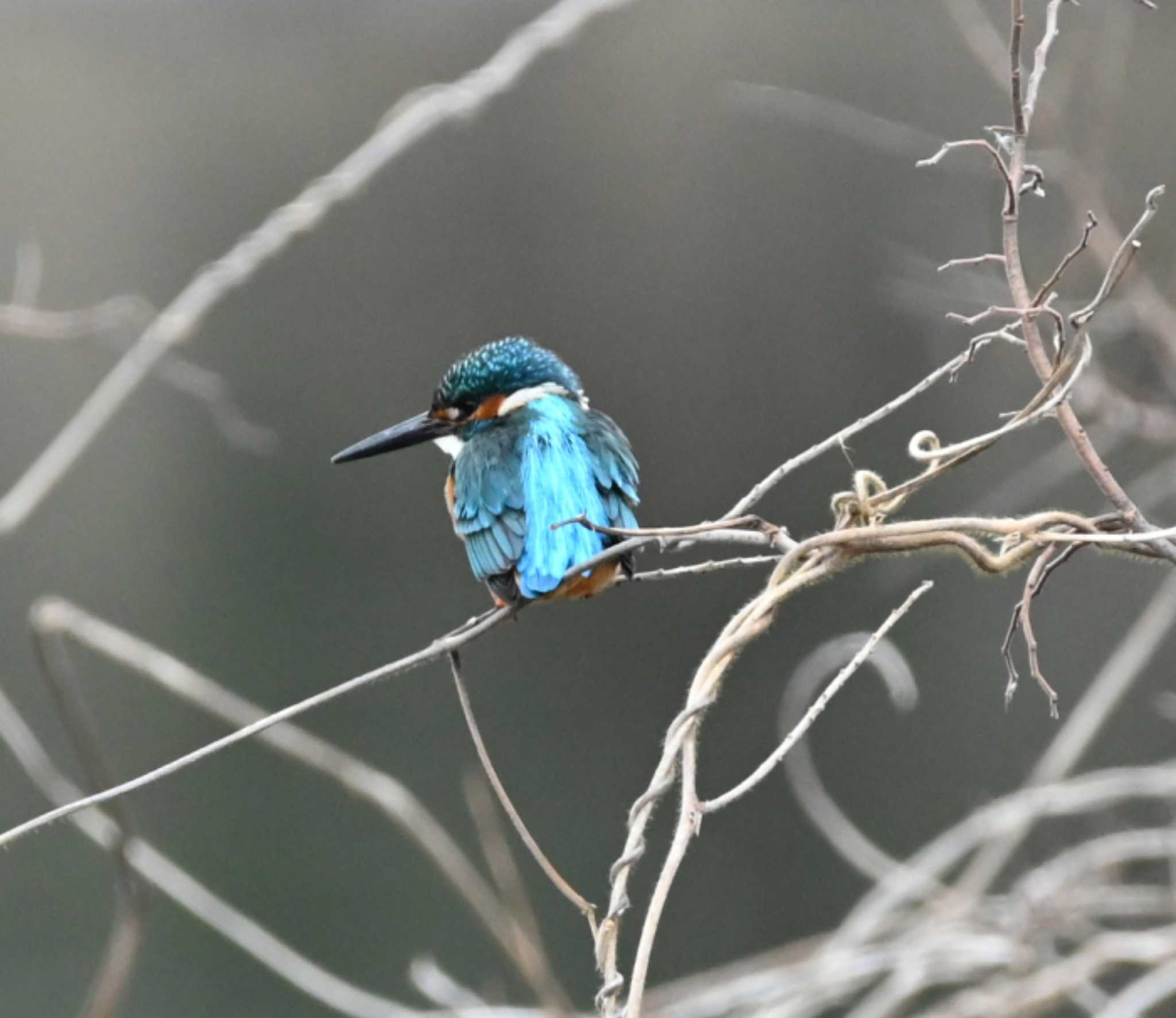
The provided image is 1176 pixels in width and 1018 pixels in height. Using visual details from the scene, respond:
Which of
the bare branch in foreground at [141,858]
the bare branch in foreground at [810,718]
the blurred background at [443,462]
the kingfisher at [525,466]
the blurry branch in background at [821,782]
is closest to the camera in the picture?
the bare branch in foreground at [810,718]

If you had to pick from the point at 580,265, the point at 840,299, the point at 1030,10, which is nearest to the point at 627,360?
the point at 580,265

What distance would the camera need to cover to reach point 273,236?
1.07 m

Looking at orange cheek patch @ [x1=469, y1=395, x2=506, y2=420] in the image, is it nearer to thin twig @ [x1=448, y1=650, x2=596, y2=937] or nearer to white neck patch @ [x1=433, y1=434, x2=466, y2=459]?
white neck patch @ [x1=433, y1=434, x2=466, y2=459]

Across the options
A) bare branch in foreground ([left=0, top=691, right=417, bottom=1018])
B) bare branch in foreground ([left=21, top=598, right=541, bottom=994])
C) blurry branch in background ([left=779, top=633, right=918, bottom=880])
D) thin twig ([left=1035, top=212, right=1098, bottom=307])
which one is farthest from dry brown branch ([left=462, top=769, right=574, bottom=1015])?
thin twig ([left=1035, top=212, right=1098, bottom=307])

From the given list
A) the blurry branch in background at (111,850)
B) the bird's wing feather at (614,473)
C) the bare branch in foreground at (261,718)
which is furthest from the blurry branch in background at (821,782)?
the blurry branch in background at (111,850)

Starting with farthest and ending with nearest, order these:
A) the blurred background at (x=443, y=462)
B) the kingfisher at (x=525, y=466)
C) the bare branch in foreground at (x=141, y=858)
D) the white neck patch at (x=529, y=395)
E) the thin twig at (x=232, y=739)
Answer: the blurred background at (x=443, y=462) → the white neck patch at (x=529, y=395) → the kingfisher at (x=525, y=466) → the bare branch in foreground at (x=141, y=858) → the thin twig at (x=232, y=739)

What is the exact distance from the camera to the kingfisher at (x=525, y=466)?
48.8 inches

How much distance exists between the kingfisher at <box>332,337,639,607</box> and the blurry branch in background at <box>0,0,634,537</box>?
321 mm

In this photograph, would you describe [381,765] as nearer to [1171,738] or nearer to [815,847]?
[815,847]

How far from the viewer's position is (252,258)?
1056 mm

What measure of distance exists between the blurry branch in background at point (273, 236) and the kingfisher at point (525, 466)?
12.7 inches

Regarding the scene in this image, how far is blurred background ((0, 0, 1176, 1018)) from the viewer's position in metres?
2.93

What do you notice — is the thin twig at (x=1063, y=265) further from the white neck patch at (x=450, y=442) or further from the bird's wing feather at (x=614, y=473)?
the white neck patch at (x=450, y=442)

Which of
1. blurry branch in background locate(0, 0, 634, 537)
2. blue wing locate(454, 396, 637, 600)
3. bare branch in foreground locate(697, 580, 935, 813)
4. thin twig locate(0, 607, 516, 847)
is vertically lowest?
bare branch in foreground locate(697, 580, 935, 813)
